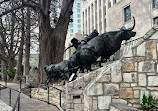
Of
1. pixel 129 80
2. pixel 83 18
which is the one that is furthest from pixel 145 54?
pixel 83 18

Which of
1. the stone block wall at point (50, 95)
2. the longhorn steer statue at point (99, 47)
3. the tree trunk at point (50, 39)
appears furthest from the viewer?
the tree trunk at point (50, 39)

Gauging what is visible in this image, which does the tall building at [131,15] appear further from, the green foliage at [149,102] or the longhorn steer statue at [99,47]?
the green foliage at [149,102]

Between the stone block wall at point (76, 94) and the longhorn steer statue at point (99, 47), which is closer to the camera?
the stone block wall at point (76, 94)

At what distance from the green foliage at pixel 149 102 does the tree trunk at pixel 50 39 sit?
9261 millimetres

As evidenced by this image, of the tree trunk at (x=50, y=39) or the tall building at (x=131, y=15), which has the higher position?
the tall building at (x=131, y=15)

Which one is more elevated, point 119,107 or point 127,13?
point 127,13

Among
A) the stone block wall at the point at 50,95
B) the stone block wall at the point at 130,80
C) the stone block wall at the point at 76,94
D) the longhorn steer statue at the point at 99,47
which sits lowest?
the stone block wall at the point at 50,95

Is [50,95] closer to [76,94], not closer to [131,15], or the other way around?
[76,94]

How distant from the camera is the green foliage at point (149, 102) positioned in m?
4.25

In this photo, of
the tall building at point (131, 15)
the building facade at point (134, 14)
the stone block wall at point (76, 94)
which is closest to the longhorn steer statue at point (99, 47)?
the stone block wall at point (76, 94)

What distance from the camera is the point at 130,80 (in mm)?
4602

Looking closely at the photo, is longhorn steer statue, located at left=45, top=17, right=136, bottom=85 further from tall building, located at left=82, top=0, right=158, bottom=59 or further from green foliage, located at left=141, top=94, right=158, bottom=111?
green foliage, located at left=141, top=94, right=158, bottom=111

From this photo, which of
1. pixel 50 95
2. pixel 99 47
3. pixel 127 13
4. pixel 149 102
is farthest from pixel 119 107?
pixel 127 13

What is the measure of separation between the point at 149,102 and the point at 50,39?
9.91m
